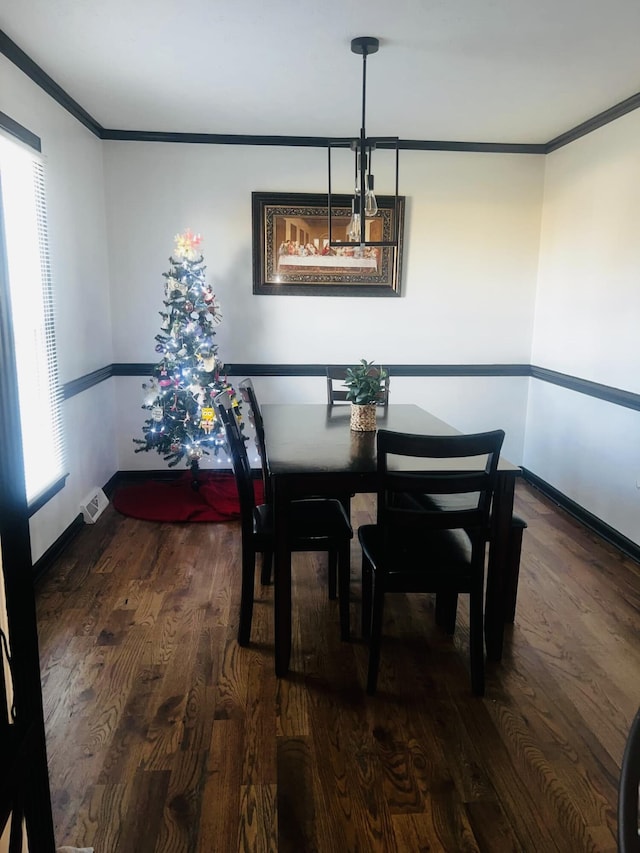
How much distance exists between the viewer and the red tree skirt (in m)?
3.94

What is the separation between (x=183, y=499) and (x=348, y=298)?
1.89 metres

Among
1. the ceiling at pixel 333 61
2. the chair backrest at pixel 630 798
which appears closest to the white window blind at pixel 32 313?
the ceiling at pixel 333 61

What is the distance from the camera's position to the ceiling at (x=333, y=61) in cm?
240

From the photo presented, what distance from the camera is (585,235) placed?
3.93 metres

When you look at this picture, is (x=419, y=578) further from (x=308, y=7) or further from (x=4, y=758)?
(x=308, y=7)

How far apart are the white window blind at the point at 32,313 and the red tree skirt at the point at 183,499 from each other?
85cm

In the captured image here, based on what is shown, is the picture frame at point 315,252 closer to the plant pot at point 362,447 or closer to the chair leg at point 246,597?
the plant pot at point 362,447

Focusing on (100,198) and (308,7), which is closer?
(308,7)

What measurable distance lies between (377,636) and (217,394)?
233 centimetres

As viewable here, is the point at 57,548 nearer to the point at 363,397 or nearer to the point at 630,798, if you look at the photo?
the point at 363,397

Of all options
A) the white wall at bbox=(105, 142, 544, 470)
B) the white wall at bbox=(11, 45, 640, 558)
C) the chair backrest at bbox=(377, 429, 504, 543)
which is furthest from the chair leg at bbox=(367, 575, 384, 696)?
the white wall at bbox=(105, 142, 544, 470)

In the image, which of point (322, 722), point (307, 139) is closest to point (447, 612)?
point (322, 722)

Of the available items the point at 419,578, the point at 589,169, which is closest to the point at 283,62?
the point at 589,169

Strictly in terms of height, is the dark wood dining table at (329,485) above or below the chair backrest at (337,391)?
below
